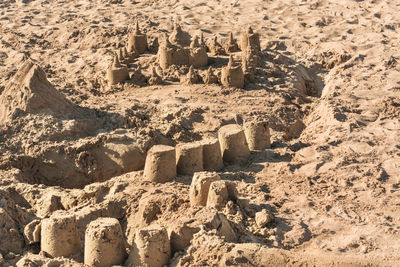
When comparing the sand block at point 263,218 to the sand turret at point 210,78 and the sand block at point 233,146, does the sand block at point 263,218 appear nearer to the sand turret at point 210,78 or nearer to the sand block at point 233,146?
the sand block at point 233,146

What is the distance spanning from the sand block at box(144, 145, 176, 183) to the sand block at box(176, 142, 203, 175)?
0.61ft

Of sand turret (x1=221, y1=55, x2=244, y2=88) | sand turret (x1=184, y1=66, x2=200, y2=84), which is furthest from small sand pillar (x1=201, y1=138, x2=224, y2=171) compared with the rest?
sand turret (x1=184, y1=66, x2=200, y2=84)

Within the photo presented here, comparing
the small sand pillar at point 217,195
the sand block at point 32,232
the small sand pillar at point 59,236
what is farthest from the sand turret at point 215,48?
the small sand pillar at point 59,236

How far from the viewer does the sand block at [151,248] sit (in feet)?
14.0

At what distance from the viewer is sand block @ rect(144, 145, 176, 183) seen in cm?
573

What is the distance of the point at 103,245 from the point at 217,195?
1.19m

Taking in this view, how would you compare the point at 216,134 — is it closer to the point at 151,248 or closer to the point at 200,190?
the point at 200,190

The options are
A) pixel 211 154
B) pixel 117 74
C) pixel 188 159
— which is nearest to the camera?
pixel 188 159

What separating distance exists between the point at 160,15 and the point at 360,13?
4627mm

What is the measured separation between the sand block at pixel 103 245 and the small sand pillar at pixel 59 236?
0.77ft

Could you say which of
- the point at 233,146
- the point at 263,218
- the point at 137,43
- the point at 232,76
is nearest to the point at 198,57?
the point at 232,76

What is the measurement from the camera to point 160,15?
13.2 m

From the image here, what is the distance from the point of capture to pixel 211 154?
6.23 m

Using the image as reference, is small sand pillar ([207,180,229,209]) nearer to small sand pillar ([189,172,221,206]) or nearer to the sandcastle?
small sand pillar ([189,172,221,206])
